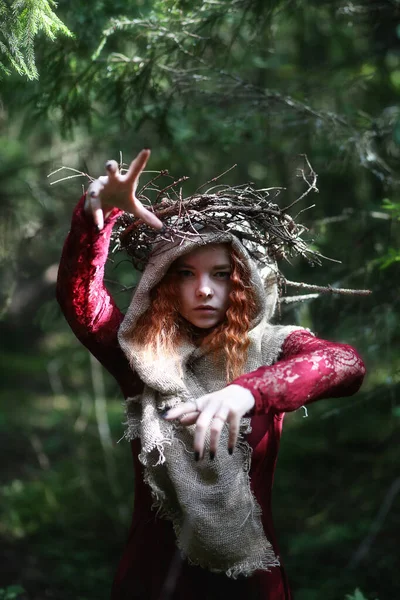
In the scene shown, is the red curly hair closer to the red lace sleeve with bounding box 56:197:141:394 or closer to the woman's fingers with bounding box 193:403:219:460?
the red lace sleeve with bounding box 56:197:141:394

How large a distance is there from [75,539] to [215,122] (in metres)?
3.56

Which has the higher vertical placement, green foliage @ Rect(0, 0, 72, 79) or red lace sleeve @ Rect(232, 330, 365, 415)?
green foliage @ Rect(0, 0, 72, 79)

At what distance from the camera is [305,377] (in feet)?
7.24

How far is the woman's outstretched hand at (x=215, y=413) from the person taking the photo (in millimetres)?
1897

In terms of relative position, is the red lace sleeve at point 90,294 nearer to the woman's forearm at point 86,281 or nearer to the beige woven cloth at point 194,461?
the woman's forearm at point 86,281

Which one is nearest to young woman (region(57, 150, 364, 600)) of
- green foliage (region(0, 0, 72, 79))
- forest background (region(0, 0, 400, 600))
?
forest background (region(0, 0, 400, 600))

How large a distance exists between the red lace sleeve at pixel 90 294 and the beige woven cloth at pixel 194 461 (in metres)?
0.10

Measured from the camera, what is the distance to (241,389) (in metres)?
2.04

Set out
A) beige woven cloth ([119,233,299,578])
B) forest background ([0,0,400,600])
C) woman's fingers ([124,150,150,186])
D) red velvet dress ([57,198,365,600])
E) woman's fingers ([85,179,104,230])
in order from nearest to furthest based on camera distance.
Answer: woman's fingers ([124,150,150,186]) → woman's fingers ([85,179,104,230]) → red velvet dress ([57,198,365,600]) → beige woven cloth ([119,233,299,578]) → forest background ([0,0,400,600])

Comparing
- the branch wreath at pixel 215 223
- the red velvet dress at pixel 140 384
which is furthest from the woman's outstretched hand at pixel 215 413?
the branch wreath at pixel 215 223

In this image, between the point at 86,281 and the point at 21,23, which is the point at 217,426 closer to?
the point at 86,281

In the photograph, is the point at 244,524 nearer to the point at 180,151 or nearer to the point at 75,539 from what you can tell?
the point at 180,151

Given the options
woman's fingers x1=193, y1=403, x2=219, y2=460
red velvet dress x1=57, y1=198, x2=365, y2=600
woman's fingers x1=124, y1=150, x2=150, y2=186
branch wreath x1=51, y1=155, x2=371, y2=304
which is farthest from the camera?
branch wreath x1=51, y1=155, x2=371, y2=304

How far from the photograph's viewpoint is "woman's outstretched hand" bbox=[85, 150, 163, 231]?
2.16 m
